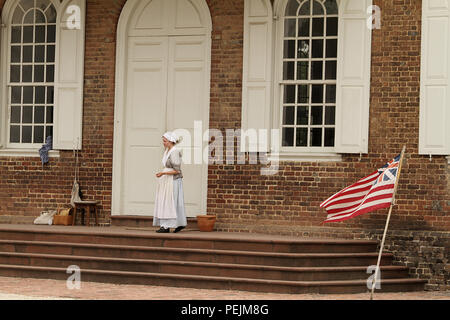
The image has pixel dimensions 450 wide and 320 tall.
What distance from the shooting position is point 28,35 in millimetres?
16375

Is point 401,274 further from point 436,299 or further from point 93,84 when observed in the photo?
point 93,84

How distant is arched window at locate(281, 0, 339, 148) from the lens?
14.8 metres

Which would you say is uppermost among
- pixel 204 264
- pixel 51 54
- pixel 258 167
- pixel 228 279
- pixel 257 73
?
pixel 51 54

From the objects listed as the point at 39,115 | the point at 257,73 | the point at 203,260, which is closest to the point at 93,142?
the point at 39,115

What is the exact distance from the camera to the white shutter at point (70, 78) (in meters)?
15.8

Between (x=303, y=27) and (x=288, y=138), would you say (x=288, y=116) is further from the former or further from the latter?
(x=303, y=27)

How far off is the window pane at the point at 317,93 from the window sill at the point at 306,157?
0.89 m

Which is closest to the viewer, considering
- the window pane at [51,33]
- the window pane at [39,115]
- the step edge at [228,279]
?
the step edge at [228,279]

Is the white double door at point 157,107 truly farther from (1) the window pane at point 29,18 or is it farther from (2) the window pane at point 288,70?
(1) the window pane at point 29,18

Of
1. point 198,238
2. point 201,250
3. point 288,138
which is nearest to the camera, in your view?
point 201,250

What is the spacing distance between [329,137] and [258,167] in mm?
1226

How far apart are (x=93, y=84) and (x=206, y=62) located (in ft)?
6.57

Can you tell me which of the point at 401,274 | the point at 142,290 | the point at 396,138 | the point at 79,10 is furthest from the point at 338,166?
the point at 79,10

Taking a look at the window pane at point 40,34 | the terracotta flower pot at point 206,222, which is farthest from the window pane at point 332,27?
the window pane at point 40,34
